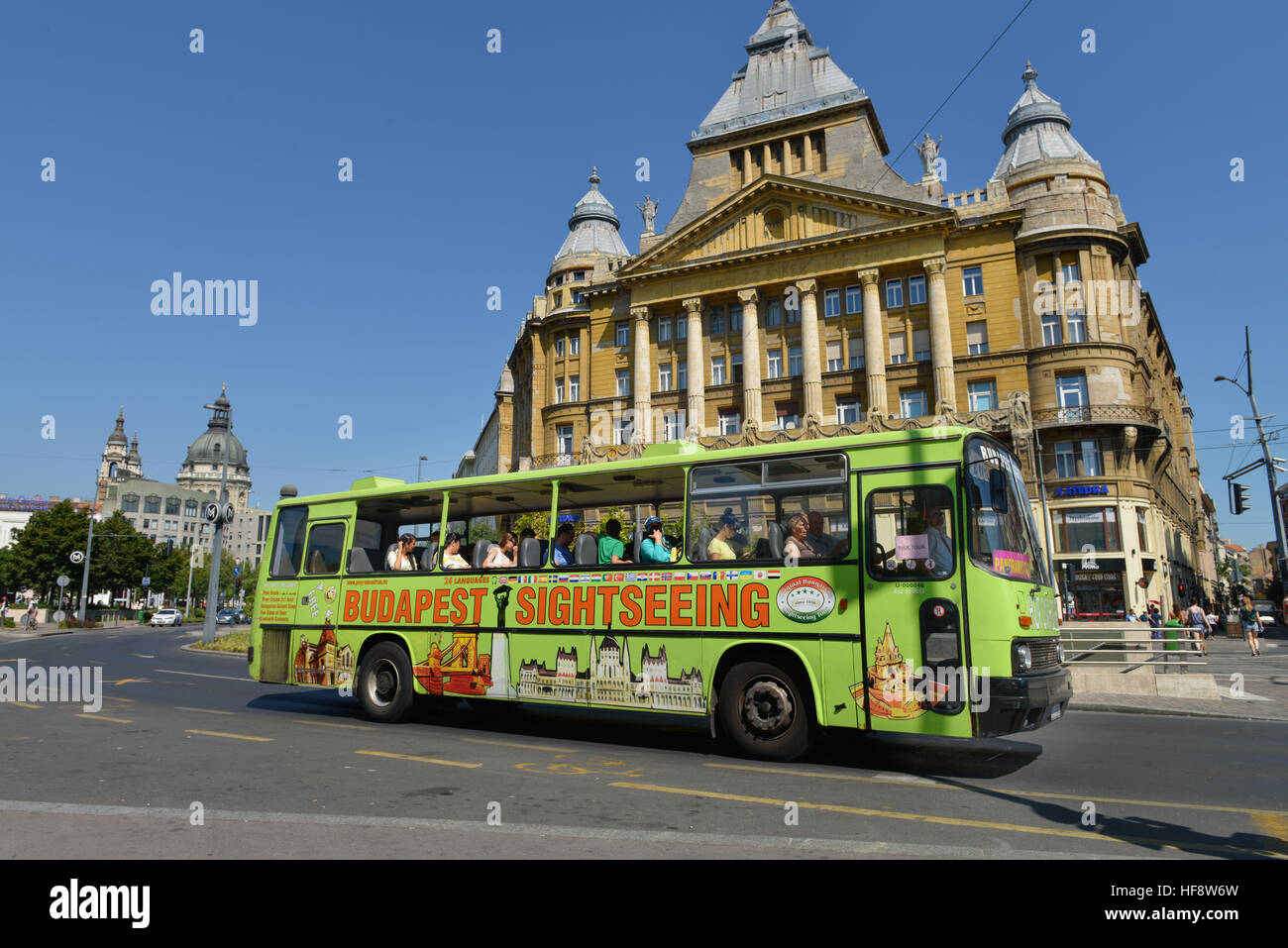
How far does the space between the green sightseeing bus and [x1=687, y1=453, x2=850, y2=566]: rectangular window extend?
0.02 metres

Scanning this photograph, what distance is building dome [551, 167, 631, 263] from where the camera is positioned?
59.8 metres

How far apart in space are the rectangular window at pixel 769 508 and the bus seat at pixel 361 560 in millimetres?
5460

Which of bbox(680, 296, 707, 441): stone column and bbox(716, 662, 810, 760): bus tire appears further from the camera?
bbox(680, 296, 707, 441): stone column

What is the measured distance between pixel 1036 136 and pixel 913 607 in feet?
159

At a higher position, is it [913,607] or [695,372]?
[695,372]

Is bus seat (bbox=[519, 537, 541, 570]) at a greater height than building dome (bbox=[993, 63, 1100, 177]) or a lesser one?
lesser

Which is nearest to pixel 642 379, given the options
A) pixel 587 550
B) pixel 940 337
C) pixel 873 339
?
pixel 873 339

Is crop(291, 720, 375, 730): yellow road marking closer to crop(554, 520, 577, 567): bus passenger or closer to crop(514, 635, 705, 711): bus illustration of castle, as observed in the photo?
crop(514, 635, 705, 711): bus illustration of castle

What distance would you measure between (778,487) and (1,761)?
Answer: 8.26 meters

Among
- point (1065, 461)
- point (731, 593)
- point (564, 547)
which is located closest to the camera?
point (731, 593)

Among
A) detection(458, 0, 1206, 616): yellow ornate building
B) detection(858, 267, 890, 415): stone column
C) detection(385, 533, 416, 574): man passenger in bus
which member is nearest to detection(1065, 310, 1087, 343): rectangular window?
detection(458, 0, 1206, 616): yellow ornate building

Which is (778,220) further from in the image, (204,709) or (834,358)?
(204,709)

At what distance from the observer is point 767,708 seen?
856 cm

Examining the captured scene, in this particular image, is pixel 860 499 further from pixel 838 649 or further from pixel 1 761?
pixel 1 761
